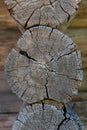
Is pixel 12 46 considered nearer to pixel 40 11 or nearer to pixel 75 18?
pixel 75 18

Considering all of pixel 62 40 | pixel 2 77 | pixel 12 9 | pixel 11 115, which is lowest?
pixel 11 115

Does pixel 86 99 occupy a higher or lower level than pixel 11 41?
lower

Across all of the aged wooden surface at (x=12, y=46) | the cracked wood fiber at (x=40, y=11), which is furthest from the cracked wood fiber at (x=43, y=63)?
the aged wooden surface at (x=12, y=46)

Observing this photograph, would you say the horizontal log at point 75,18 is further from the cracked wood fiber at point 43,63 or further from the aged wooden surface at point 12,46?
the cracked wood fiber at point 43,63

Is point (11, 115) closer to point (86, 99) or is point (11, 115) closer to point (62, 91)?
point (86, 99)

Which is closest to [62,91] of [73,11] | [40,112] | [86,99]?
→ [40,112]
